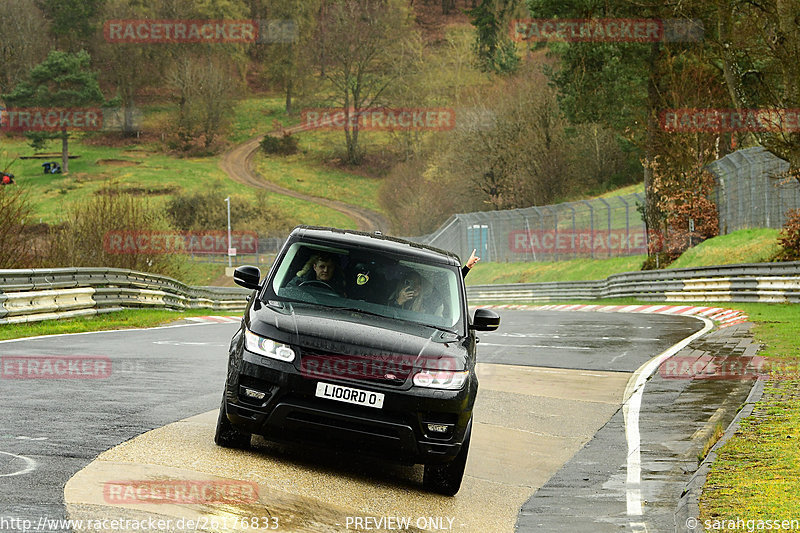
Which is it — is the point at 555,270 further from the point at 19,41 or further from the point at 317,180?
the point at 19,41

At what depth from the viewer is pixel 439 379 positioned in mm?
7520

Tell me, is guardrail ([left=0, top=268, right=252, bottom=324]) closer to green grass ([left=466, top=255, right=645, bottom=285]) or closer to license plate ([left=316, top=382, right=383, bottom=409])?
license plate ([left=316, top=382, right=383, bottom=409])

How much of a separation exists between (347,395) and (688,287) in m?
27.9

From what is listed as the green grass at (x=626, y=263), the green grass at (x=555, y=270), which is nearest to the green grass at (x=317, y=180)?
the green grass at (x=555, y=270)

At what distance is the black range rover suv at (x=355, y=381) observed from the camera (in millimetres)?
7281

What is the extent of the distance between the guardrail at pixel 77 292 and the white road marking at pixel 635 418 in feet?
38.5

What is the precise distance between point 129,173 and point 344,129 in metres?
30.6

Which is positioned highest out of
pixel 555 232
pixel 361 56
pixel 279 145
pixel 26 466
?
pixel 361 56

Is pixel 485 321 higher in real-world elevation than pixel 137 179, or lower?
higher

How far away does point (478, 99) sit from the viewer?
8319 centimetres

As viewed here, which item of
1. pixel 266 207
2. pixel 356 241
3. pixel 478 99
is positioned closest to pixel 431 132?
pixel 266 207

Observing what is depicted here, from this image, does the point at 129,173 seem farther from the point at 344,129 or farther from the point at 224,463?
the point at 224,463

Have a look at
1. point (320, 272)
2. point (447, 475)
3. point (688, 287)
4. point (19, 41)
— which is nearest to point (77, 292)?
point (320, 272)

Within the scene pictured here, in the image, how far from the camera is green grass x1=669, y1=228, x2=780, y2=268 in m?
33.4
